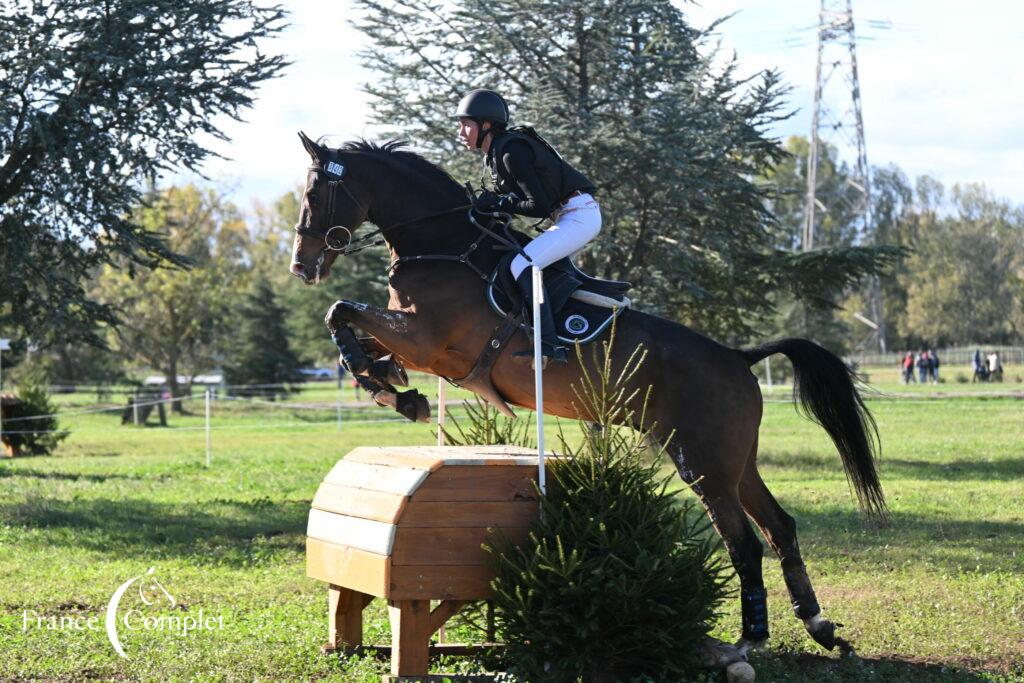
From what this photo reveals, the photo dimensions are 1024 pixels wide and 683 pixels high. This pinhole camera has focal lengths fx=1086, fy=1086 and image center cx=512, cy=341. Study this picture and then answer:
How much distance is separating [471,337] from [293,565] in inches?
166

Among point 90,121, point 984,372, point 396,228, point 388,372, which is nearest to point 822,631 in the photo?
point 388,372

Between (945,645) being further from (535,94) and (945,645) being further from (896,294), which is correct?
(896,294)

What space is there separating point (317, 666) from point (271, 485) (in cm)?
944

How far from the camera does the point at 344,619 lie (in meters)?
5.78

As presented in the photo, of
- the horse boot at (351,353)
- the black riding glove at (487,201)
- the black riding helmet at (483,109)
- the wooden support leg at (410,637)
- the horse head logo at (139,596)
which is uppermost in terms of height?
the black riding helmet at (483,109)

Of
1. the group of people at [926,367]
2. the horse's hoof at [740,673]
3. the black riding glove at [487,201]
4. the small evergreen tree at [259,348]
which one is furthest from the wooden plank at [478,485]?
the group of people at [926,367]

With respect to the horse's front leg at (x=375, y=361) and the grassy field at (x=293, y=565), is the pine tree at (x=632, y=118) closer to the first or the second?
the grassy field at (x=293, y=565)

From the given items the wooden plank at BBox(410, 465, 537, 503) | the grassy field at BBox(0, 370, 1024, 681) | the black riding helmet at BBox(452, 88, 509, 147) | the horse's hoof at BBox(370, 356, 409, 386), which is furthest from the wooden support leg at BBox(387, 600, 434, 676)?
the black riding helmet at BBox(452, 88, 509, 147)

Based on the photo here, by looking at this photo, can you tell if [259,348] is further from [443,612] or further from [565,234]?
[443,612]

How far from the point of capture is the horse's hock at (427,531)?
487 centimetres

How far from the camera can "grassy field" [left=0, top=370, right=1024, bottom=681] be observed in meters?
5.70

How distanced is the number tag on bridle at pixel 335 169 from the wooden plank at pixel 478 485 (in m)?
1.81

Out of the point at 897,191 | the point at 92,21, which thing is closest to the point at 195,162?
the point at 92,21

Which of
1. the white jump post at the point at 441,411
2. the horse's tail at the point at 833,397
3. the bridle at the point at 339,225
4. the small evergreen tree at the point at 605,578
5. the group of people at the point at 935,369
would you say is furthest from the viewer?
the group of people at the point at 935,369
